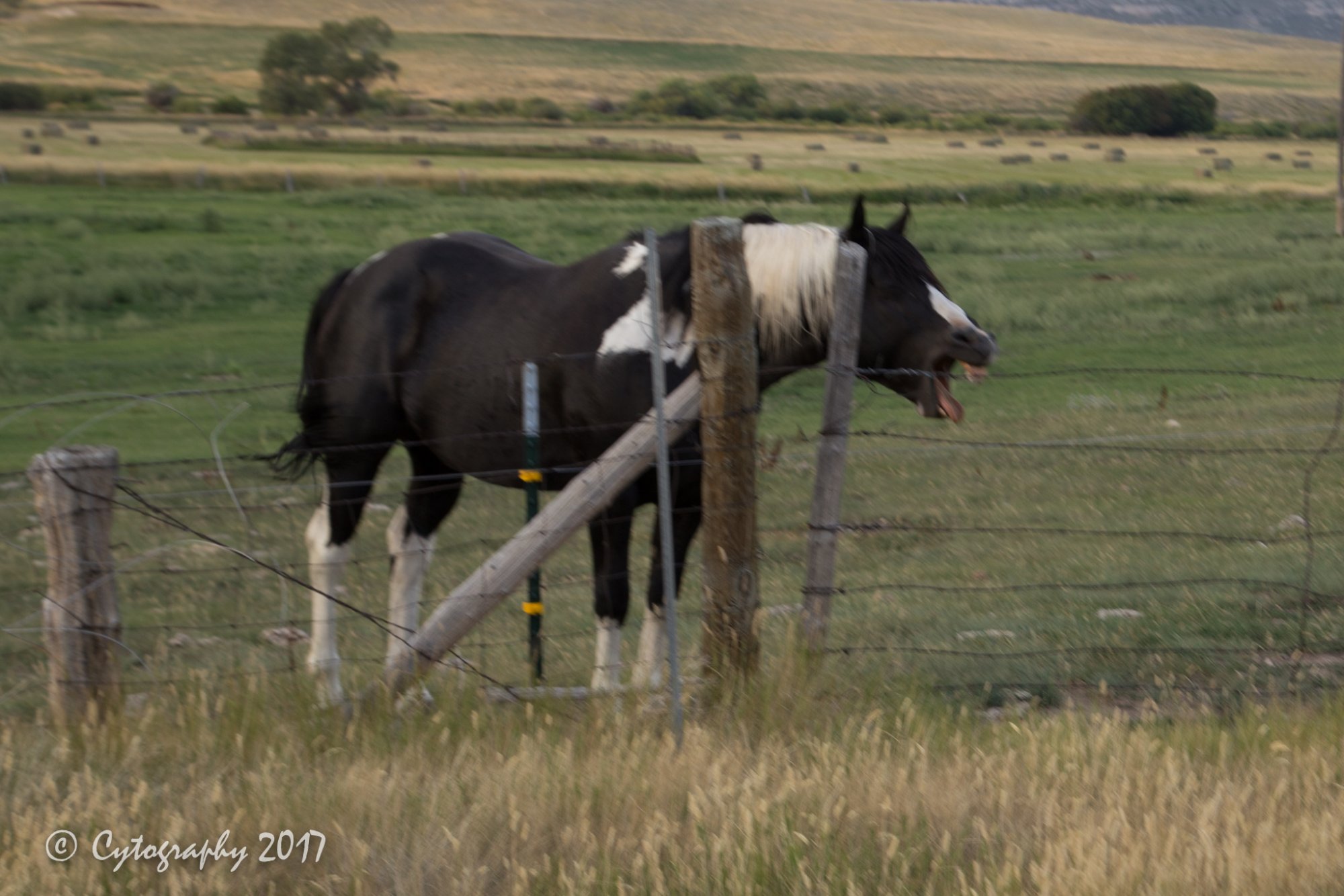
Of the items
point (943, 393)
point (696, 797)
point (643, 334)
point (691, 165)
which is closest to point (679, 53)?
point (691, 165)

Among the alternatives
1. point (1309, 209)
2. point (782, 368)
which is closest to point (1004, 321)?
point (782, 368)

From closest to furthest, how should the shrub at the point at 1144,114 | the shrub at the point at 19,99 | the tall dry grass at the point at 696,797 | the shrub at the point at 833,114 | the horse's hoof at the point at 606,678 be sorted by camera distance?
the tall dry grass at the point at 696,797
the horse's hoof at the point at 606,678
the shrub at the point at 19,99
the shrub at the point at 1144,114
the shrub at the point at 833,114

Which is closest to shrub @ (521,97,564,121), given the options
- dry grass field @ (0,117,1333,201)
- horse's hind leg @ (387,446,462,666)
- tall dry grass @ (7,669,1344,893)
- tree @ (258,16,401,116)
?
dry grass field @ (0,117,1333,201)

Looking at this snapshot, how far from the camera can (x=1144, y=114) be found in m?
99.3

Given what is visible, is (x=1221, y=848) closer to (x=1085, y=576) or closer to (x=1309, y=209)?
(x=1085, y=576)

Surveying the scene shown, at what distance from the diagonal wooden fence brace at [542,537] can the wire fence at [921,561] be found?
5.6 inches

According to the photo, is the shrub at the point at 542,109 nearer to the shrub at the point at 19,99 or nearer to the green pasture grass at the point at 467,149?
the green pasture grass at the point at 467,149

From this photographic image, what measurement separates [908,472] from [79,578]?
836 cm

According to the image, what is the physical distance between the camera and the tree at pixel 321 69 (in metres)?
88.7

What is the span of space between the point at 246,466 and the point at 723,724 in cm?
841

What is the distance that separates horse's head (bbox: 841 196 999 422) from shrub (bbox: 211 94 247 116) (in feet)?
278

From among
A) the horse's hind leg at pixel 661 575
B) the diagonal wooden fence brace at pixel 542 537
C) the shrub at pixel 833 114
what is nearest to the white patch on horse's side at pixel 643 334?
the horse's hind leg at pixel 661 575

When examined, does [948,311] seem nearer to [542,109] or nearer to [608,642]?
[608,642]

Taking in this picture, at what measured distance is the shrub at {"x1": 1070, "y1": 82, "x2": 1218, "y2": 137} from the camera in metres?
→ 98.5
